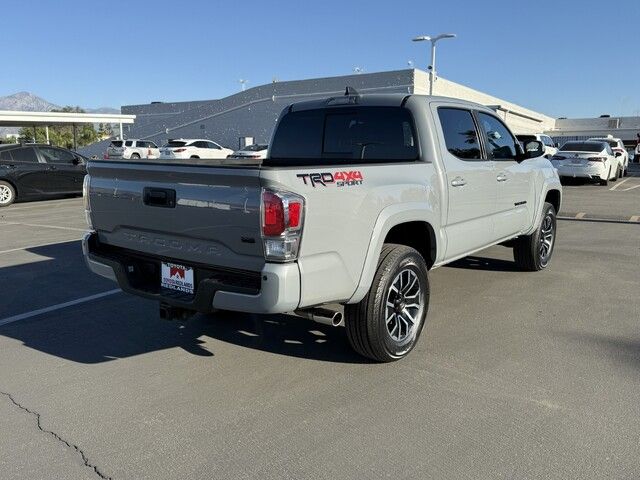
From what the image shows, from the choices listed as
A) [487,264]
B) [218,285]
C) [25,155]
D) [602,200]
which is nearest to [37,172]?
[25,155]

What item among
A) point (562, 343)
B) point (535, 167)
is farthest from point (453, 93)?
→ point (562, 343)

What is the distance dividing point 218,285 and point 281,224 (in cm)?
61

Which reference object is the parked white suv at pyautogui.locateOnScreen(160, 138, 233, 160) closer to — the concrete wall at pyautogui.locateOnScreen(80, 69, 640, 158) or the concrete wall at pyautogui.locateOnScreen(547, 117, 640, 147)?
the concrete wall at pyautogui.locateOnScreen(80, 69, 640, 158)

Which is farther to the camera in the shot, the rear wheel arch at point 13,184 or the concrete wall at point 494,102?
the concrete wall at point 494,102

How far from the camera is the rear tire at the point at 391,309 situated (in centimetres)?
378

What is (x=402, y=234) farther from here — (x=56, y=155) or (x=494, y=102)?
(x=494, y=102)

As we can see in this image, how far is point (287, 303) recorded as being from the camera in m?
3.17

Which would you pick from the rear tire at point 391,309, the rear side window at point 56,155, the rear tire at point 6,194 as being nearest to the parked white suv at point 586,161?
the rear side window at point 56,155

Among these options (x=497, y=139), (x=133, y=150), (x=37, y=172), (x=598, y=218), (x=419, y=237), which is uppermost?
(x=133, y=150)

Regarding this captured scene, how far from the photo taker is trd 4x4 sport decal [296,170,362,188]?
3.20m

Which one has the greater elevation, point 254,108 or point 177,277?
point 254,108

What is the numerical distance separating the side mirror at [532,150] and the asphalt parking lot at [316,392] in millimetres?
1531

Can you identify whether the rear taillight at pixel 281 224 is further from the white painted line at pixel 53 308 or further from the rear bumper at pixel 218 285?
the white painted line at pixel 53 308

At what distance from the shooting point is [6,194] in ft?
48.3
